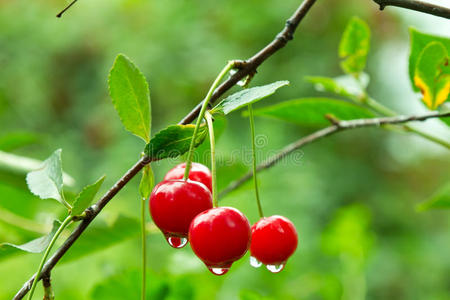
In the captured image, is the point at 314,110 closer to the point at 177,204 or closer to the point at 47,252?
the point at 177,204

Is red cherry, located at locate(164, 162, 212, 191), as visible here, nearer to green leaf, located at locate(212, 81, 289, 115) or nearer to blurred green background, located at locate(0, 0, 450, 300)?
green leaf, located at locate(212, 81, 289, 115)

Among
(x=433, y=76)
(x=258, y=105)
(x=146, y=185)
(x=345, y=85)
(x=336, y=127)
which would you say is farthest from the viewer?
(x=258, y=105)

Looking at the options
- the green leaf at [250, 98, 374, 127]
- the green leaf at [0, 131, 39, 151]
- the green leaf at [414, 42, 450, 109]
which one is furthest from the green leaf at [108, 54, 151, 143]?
the green leaf at [0, 131, 39, 151]

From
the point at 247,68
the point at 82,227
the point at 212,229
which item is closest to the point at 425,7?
the point at 247,68

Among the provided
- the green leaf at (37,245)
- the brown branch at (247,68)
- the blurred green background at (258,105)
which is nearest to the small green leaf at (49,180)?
the green leaf at (37,245)

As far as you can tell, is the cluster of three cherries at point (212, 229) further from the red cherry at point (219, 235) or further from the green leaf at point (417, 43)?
the green leaf at point (417, 43)

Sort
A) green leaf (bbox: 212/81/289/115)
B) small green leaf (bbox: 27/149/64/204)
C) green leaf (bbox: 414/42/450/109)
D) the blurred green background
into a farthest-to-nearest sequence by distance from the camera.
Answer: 1. the blurred green background
2. green leaf (bbox: 414/42/450/109)
3. small green leaf (bbox: 27/149/64/204)
4. green leaf (bbox: 212/81/289/115)

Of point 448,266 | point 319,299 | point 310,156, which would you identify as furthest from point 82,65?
point 448,266
